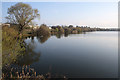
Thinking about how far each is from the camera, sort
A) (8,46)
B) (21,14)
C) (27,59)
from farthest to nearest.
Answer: (21,14) < (27,59) < (8,46)

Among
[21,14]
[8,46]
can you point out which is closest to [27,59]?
[8,46]

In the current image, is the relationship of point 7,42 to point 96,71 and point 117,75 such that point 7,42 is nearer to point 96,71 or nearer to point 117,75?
point 96,71

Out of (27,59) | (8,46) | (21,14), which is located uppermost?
(21,14)

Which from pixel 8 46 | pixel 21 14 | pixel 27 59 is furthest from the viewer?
pixel 21 14

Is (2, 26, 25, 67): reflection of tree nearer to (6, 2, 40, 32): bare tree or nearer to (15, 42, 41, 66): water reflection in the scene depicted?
(15, 42, 41, 66): water reflection

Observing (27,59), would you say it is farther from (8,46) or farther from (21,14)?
(21,14)

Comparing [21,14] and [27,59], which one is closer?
[27,59]

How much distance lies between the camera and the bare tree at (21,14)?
16.3 metres

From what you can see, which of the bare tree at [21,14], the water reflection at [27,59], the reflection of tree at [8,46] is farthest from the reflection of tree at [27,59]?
the bare tree at [21,14]

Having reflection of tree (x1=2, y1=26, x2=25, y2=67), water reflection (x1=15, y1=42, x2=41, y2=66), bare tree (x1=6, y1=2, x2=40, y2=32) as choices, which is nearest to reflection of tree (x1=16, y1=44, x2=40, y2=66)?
water reflection (x1=15, y1=42, x2=41, y2=66)

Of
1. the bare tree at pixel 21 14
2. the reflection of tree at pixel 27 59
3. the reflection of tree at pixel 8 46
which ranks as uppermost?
the bare tree at pixel 21 14

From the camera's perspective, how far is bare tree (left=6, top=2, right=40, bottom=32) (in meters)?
16.3

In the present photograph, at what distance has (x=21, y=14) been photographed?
54.9 ft

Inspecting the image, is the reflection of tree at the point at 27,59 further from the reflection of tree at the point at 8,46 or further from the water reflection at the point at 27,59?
the reflection of tree at the point at 8,46
